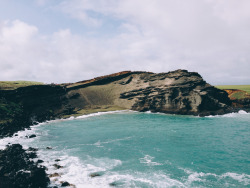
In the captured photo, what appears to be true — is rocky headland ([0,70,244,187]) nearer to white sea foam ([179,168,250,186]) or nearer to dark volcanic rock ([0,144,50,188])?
dark volcanic rock ([0,144,50,188])

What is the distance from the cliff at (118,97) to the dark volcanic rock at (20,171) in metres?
24.3

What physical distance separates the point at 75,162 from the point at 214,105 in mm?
56199

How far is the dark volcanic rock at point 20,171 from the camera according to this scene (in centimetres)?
1800

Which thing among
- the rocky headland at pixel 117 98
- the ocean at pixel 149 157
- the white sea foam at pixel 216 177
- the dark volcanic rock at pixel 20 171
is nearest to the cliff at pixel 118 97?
the rocky headland at pixel 117 98

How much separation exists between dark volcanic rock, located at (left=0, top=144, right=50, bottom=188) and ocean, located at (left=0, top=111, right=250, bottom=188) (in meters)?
1.68

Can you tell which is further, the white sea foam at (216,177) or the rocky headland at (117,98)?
the rocky headland at (117,98)

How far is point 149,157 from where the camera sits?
82.2 ft

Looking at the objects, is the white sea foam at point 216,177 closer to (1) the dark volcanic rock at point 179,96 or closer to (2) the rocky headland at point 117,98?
(2) the rocky headland at point 117,98

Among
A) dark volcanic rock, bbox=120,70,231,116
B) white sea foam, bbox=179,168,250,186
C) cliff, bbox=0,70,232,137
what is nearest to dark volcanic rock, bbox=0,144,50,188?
white sea foam, bbox=179,168,250,186

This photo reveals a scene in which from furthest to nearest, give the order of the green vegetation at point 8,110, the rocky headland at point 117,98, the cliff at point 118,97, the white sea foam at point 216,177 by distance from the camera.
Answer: the cliff at point 118,97 → the rocky headland at point 117,98 → the green vegetation at point 8,110 → the white sea foam at point 216,177

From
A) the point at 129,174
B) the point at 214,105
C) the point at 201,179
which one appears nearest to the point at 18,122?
the point at 129,174

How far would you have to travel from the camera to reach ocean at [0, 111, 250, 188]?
19000 millimetres

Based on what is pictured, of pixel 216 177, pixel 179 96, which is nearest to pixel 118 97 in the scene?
pixel 179 96

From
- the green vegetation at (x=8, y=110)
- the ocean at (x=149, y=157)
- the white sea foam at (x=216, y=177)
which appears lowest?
the white sea foam at (x=216, y=177)
